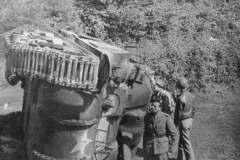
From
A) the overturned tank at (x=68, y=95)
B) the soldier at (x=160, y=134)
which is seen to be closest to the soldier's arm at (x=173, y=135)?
the soldier at (x=160, y=134)

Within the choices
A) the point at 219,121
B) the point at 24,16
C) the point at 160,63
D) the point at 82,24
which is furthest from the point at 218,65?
the point at 24,16

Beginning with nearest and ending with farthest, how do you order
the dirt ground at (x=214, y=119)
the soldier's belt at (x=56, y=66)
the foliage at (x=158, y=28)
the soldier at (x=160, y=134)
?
the soldier's belt at (x=56, y=66), the soldier at (x=160, y=134), the dirt ground at (x=214, y=119), the foliage at (x=158, y=28)

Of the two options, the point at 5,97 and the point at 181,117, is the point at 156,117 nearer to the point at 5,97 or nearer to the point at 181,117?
the point at 181,117

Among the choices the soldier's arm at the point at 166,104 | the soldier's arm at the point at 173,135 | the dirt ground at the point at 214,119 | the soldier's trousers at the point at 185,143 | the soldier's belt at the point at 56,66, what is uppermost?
the soldier's belt at the point at 56,66

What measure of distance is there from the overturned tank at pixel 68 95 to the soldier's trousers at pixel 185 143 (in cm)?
175

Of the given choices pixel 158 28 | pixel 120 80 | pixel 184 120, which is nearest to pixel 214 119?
pixel 184 120

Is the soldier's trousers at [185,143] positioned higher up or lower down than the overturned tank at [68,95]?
lower down

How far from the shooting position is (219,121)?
420 inches

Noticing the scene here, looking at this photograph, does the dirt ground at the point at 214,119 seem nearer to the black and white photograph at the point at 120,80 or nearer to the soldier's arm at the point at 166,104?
the black and white photograph at the point at 120,80

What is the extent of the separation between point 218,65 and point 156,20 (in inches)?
125

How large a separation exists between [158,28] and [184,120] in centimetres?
825

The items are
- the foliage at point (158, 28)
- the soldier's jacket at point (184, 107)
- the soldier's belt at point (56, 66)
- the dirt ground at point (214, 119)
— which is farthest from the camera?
the foliage at point (158, 28)

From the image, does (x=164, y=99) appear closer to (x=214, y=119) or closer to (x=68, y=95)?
(x=68, y=95)

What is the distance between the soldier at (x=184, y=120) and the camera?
716 centimetres
